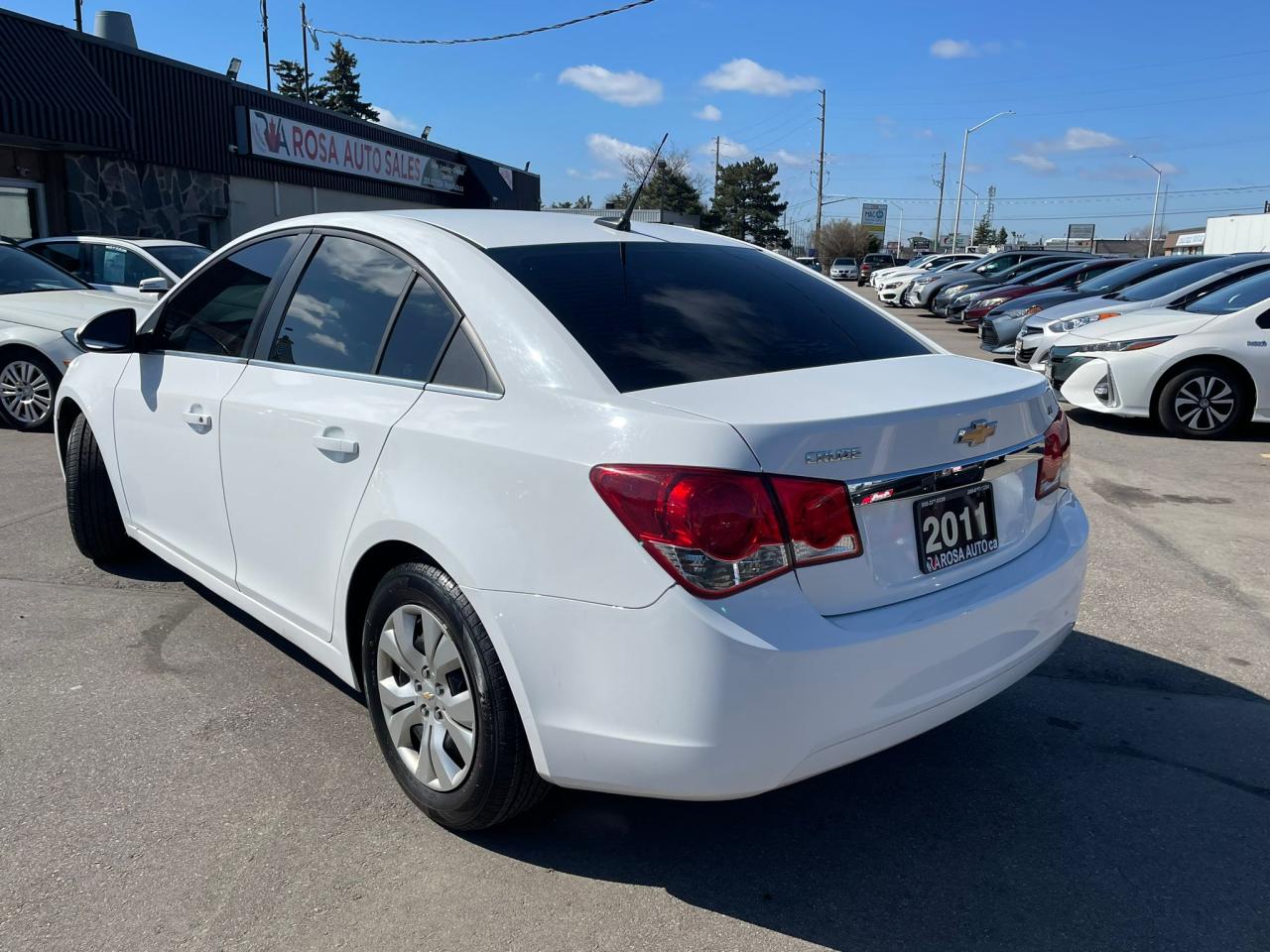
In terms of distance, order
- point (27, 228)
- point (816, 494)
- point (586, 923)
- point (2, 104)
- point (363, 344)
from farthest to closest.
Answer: point (27, 228)
point (2, 104)
point (363, 344)
point (586, 923)
point (816, 494)

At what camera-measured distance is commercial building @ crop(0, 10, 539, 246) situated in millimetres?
14883

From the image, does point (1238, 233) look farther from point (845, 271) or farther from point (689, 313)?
point (689, 313)

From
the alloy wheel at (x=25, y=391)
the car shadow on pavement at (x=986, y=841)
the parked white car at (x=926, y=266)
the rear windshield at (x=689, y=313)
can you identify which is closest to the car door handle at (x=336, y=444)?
the rear windshield at (x=689, y=313)

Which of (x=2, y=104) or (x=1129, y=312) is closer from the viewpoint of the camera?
(x=1129, y=312)

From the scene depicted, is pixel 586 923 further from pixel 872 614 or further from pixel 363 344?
pixel 363 344

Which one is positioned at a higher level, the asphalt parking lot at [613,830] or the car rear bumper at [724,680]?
the car rear bumper at [724,680]

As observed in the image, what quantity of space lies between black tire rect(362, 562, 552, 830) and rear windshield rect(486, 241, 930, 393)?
0.70 meters

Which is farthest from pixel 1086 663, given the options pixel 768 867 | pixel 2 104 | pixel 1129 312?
pixel 2 104

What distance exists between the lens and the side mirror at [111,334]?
3.96m

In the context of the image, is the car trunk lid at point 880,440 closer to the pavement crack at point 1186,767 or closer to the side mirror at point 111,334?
the pavement crack at point 1186,767

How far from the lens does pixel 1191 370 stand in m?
8.70

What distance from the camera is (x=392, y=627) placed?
275 cm

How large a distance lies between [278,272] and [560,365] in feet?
4.99

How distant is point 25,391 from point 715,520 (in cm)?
808
